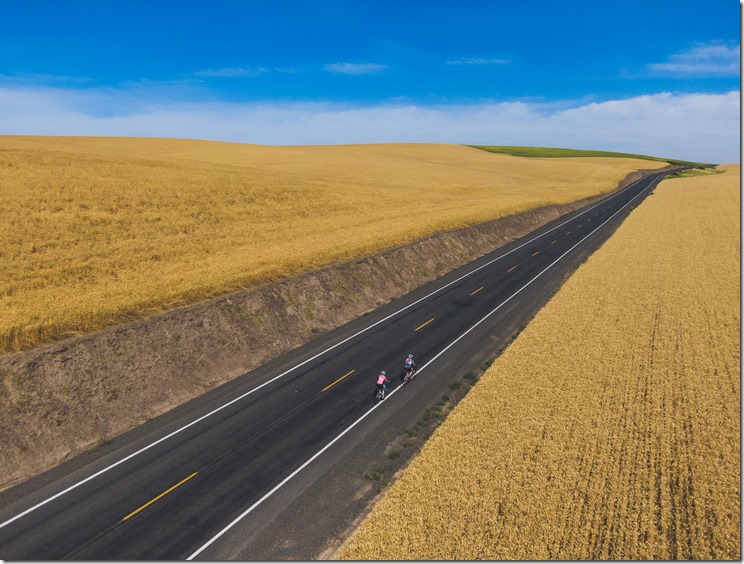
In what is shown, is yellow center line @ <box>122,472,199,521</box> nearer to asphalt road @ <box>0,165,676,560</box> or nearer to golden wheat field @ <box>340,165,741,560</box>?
asphalt road @ <box>0,165,676,560</box>

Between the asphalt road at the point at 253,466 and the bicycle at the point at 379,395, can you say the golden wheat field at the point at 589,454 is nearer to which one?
the asphalt road at the point at 253,466

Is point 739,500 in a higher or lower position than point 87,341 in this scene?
lower

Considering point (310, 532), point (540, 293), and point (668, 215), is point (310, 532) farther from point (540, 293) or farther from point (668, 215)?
point (668, 215)

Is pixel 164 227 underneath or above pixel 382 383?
above

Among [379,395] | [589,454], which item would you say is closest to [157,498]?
[379,395]

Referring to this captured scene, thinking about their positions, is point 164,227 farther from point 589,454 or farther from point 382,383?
point 589,454

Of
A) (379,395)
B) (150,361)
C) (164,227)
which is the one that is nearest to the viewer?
(379,395)

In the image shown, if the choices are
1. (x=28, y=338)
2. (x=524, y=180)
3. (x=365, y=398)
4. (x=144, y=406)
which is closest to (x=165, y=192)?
(x=28, y=338)
